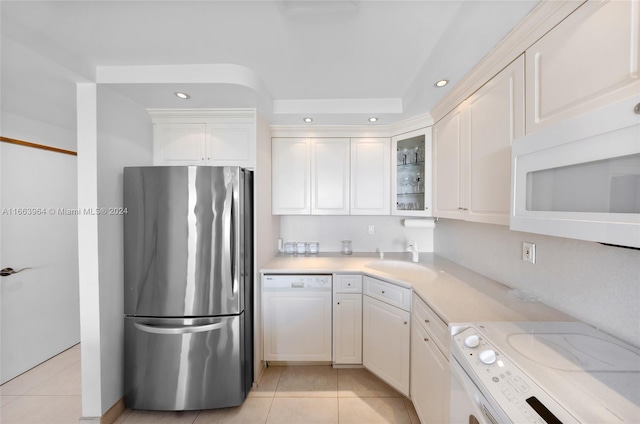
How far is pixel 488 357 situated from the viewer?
82 centimetres

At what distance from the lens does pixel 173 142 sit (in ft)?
6.68

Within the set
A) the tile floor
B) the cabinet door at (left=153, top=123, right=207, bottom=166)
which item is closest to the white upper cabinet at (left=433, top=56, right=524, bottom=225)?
the cabinet door at (left=153, top=123, right=207, bottom=166)

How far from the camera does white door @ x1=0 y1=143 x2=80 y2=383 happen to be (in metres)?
1.99

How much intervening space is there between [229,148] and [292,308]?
1534mm

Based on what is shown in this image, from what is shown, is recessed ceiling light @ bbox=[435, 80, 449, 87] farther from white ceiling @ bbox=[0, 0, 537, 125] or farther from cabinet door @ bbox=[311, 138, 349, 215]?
cabinet door @ bbox=[311, 138, 349, 215]

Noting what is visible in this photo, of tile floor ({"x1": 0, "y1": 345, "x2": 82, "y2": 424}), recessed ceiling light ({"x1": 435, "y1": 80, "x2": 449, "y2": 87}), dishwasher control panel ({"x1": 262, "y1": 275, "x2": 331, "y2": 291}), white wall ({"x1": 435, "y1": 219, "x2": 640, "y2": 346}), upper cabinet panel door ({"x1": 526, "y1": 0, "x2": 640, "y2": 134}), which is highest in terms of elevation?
recessed ceiling light ({"x1": 435, "y1": 80, "x2": 449, "y2": 87})

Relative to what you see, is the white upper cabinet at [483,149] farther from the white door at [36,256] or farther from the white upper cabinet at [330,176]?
the white door at [36,256]

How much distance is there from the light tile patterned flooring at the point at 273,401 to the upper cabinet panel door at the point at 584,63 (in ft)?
6.76

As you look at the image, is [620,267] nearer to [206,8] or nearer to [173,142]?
[206,8]

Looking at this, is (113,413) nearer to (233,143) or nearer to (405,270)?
(233,143)

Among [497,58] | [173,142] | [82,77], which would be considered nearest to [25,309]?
[173,142]

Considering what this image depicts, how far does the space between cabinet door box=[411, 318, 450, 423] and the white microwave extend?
2.76 feet

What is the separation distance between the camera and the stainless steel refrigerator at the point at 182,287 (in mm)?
1656

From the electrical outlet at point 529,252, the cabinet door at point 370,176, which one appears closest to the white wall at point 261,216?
the cabinet door at point 370,176
